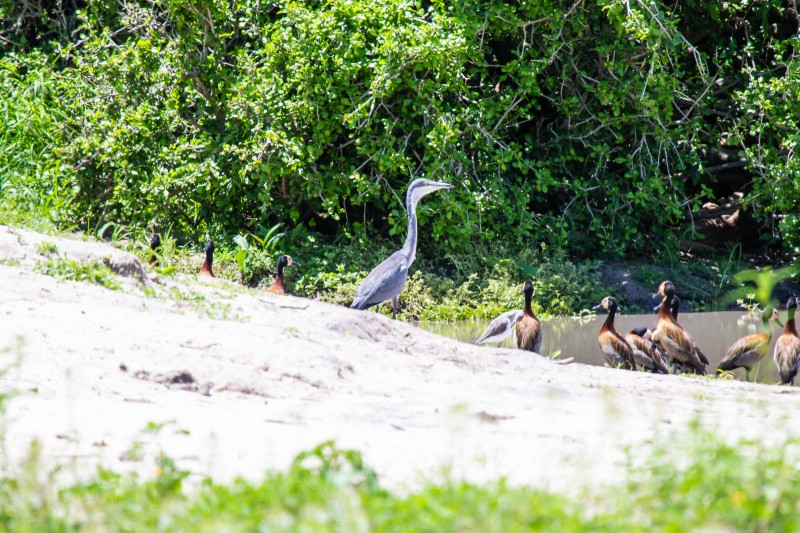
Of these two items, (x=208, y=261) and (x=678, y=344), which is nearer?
(x=678, y=344)

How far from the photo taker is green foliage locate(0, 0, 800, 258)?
12.9m

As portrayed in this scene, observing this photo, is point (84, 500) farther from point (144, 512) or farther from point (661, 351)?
point (661, 351)

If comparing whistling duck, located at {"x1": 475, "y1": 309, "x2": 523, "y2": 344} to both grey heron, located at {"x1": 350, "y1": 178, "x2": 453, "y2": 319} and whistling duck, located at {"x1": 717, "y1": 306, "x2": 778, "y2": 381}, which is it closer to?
grey heron, located at {"x1": 350, "y1": 178, "x2": 453, "y2": 319}

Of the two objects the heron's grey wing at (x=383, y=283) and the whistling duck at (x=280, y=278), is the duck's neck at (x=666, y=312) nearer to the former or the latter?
the heron's grey wing at (x=383, y=283)

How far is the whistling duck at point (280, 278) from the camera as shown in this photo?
11982 mm

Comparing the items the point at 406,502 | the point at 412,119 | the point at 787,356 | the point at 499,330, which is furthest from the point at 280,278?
the point at 406,502

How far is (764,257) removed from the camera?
1525 centimetres

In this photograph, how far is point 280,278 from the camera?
1227cm

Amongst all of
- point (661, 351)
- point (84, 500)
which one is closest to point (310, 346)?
point (84, 500)

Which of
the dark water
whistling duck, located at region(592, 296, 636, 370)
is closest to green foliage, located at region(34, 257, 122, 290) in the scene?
the dark water

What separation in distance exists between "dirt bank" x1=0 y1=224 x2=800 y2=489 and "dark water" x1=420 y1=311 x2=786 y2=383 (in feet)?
7.88

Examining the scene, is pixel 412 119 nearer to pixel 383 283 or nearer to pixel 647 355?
pixel 383 283

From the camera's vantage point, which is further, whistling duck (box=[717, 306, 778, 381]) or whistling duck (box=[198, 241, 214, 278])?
whistling duck (box=[198, 241, 214, 278])

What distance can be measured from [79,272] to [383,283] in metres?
3.55
